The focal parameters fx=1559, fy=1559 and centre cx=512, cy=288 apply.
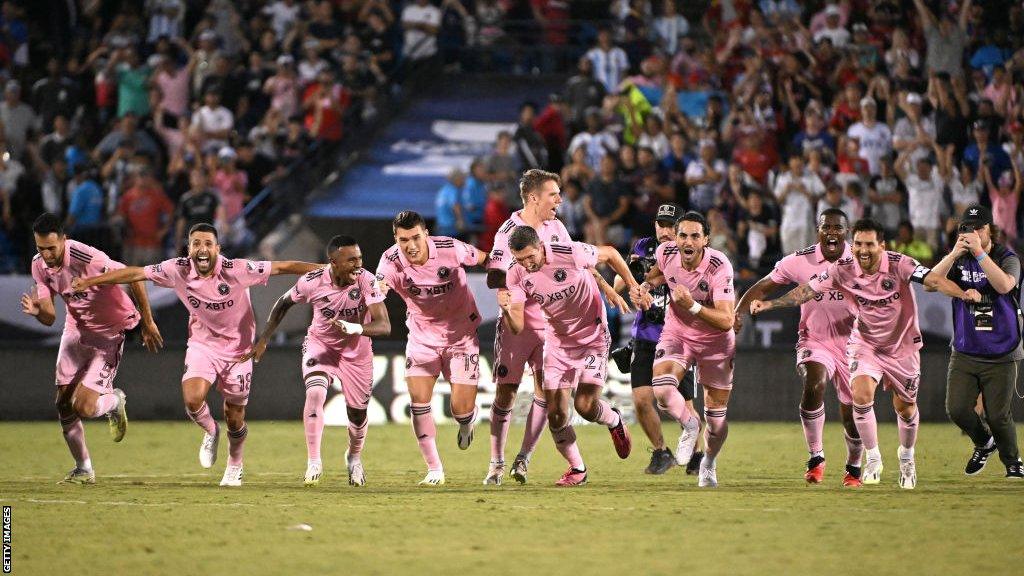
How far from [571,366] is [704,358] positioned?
114cm

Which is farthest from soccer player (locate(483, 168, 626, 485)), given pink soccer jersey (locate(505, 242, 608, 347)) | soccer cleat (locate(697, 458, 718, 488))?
soccer cleat (locate(697, 458, 718, 488))

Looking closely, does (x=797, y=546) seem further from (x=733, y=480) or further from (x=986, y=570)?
(x=733, y=480)

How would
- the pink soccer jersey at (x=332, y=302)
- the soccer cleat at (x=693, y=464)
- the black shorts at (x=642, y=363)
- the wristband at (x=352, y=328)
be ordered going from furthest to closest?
the black shorts at (x=642, y=363) < the soccer cleat at (x=693, y=464) < the pink soccer jersey at (x=332, y=302) < the wristband at (x=352, y=328)

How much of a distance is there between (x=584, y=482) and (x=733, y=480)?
1.32 m

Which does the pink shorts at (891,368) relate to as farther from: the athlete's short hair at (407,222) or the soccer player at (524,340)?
the athlete's short hair at (407,222)

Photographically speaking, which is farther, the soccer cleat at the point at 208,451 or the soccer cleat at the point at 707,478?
the soccer cleat at the point at 208,451

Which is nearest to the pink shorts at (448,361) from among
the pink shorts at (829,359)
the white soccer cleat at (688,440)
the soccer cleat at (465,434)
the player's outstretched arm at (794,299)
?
the soccer cleat at (465,434)

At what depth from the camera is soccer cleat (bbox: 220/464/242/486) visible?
42.0 ft

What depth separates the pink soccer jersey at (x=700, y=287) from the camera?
12.8 m

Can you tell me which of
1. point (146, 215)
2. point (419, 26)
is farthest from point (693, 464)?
point (419, 26)

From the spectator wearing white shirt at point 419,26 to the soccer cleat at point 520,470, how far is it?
48.9ft

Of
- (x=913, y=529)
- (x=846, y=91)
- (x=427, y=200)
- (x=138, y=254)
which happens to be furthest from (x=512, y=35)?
(x=913, y=529)

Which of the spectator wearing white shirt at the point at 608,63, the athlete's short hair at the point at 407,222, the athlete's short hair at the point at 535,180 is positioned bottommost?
the athlete's short hair at the point at 407,222

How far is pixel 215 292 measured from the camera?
13047mm
